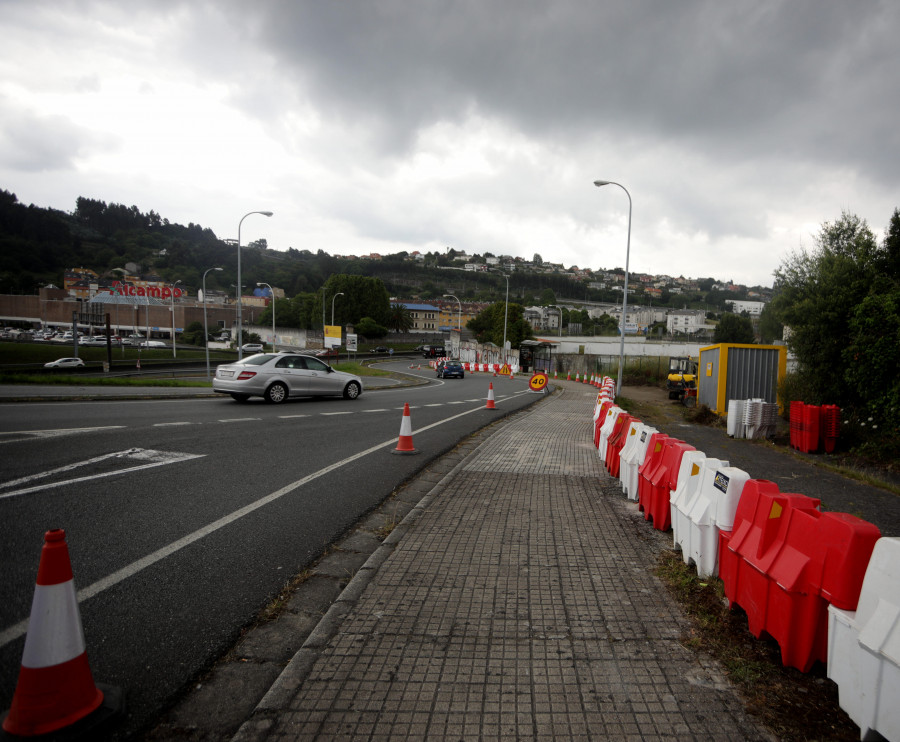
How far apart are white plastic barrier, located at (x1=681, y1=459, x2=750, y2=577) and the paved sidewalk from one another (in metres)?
0.38

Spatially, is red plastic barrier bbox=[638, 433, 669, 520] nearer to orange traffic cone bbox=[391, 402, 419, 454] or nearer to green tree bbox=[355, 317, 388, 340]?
orange traffic cone bbox=[391, 402, 419, 454]

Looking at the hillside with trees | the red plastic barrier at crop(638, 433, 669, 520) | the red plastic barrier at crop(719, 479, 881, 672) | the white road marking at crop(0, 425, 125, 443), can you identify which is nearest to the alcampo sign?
the hillside with trees

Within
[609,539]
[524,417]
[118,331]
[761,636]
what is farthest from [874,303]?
[118,331]

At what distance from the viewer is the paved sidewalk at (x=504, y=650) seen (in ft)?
7.90

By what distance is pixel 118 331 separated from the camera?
280ft

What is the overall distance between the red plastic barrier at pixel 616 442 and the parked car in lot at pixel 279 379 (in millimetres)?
9810

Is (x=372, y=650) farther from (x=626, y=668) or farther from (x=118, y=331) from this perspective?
(x=118, y=331)

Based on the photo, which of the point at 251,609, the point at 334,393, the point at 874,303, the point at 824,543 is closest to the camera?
the point at 824,543

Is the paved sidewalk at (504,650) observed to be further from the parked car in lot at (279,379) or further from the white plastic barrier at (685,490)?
the parked car in lot at (279,379)

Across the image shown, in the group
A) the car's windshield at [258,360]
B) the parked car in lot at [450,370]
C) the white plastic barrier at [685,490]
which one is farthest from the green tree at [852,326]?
the parked car in lot at [450,370]

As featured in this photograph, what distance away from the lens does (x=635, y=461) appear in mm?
6129

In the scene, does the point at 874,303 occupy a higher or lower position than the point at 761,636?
higher

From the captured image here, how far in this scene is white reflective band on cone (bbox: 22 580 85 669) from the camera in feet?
7.43

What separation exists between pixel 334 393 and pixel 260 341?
238ft
